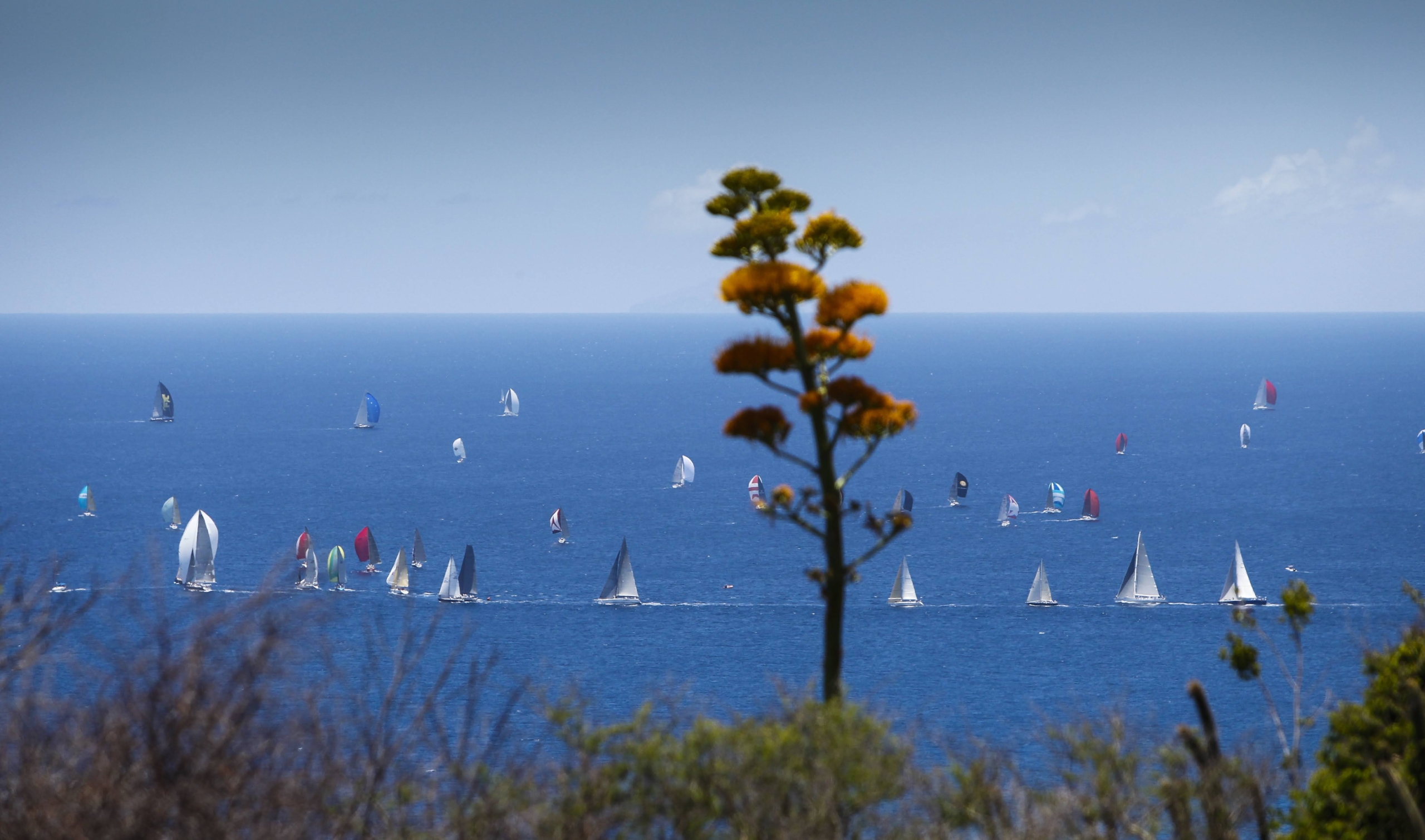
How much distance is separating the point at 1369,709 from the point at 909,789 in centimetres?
911

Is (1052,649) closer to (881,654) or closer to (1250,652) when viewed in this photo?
(881,654)

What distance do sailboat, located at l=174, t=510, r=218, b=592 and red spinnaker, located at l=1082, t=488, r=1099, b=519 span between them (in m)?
79.6

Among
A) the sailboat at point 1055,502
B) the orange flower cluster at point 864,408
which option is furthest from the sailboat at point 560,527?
the orange flower cluster at point 864,408

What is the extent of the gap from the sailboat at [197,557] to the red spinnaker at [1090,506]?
79.6 metres

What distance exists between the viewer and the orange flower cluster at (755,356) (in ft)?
57.8

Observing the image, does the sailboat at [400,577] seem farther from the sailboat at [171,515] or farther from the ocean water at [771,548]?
the sailboat at [171,515]

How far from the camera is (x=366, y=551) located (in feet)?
339

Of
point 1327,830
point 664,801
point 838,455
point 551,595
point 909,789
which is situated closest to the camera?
point 664,801

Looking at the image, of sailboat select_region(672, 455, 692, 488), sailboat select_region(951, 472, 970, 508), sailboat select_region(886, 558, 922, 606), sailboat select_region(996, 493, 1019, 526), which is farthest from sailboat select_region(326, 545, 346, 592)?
Result: sailboat select_region(951, 472, 970, 508)

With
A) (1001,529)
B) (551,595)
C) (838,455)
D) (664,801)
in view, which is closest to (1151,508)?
(1001,529)

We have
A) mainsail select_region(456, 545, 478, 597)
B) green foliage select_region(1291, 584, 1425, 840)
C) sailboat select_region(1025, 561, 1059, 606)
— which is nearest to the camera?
green foliage select_region(1291, 584, 1425, 840)

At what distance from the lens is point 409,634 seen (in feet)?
50.4

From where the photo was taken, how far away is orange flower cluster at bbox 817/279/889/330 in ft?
58.6

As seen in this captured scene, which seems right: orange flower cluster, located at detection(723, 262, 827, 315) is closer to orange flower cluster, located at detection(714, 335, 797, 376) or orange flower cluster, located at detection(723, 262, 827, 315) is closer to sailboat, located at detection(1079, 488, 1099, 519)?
orange flower cluster, located at detection(714, 335, 797, 376)
